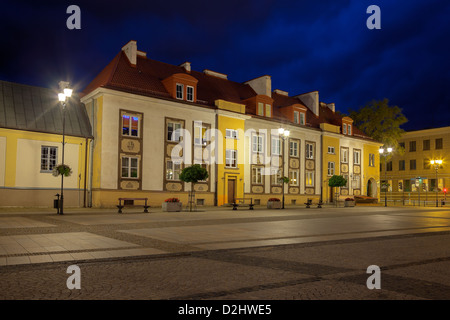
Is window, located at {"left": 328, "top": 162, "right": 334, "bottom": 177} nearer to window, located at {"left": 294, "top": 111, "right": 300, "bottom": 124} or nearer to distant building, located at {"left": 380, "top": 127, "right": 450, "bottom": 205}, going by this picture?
window, located at {"left": 294, "top": 111, "right": 300, "bottom": 124}

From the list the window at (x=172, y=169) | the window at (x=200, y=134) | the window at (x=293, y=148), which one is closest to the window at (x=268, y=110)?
the window at (x=293, y=148)

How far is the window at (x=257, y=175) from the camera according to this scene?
41.3m

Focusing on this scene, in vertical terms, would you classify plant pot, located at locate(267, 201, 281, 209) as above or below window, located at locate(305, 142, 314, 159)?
below

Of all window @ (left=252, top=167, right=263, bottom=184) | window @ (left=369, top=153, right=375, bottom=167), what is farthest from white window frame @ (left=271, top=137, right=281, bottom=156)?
window @ (left=369, top=153, right=375, bottom=167)

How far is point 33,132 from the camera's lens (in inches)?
1154

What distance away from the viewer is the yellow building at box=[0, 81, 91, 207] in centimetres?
2825

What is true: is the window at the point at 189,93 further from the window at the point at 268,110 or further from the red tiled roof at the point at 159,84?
the window at the point at 268,110

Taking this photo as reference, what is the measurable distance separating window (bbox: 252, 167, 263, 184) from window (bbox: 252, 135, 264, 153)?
1827 mm

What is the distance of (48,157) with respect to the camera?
2994cm

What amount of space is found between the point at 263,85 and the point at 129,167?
19.7 m

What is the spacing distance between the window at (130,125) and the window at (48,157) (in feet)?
17.2

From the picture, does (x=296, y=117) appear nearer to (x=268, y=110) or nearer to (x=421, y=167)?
(x=268, y=110)

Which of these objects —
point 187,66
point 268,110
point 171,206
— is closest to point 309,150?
point 268,110
